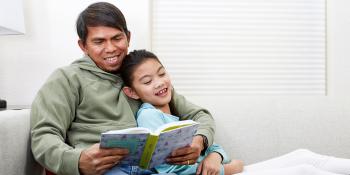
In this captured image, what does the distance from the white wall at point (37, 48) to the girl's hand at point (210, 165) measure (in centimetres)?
103

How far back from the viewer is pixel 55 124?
1.33 metres

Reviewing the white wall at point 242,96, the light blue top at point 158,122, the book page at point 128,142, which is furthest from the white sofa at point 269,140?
the book page at point 128,142

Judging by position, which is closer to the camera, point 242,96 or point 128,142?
point 128,142

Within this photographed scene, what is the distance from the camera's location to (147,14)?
2197mm

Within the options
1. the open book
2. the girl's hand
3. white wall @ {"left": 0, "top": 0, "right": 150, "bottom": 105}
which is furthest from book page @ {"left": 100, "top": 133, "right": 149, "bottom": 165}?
white wall @ {"left": 0, "top": 0, "right": 150, "bottom": 105}

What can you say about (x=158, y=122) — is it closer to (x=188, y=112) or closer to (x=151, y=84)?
(x=151, y=84)

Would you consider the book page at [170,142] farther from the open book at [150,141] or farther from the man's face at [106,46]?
the man's face at [106,46]

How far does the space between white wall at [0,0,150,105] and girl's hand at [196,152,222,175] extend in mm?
1029

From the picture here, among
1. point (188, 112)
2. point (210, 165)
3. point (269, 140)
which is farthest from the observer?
point (269, 140)

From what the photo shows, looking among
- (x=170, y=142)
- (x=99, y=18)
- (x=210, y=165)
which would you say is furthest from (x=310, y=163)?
(x=99, y=18)

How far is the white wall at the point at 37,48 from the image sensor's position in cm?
210

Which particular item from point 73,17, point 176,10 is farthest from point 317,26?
point 73,17

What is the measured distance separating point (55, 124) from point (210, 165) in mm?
550

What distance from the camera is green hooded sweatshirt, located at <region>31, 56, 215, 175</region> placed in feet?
4.11
